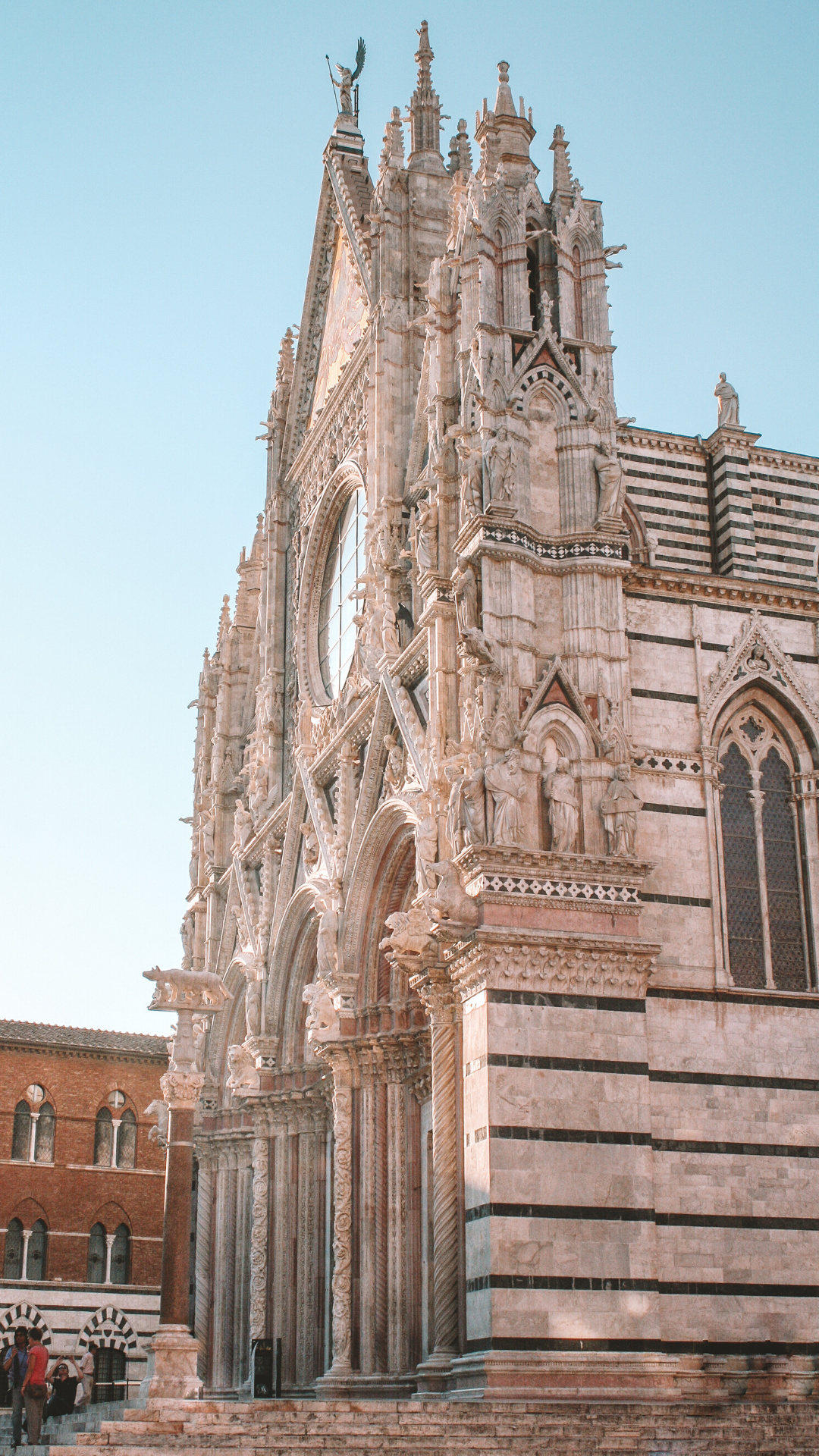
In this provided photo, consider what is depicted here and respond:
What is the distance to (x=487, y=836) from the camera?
16344 mm

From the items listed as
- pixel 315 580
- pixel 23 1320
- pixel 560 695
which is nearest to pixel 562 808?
pixel 560 695

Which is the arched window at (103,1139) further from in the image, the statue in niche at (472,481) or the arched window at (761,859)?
the statue in niche at (472,481)

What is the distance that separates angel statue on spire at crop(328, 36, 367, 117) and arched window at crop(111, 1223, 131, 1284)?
21.3 meters

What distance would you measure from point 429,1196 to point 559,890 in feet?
16.5

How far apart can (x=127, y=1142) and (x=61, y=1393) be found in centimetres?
1206

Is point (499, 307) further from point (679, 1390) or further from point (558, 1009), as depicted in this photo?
point (679, 1390)

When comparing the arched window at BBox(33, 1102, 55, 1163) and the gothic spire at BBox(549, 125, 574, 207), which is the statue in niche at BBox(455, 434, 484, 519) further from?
the arched window at BBox(33, 1102, 55, 1163)

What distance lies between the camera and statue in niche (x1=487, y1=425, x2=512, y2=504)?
58.5 ft

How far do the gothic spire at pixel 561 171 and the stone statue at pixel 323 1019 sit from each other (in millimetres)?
10113

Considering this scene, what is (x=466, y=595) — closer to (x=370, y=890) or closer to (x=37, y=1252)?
(x=370, y=890)

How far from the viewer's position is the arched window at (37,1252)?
31.9m

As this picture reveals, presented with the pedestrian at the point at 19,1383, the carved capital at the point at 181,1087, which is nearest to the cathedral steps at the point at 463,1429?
the pedestrian at the point at 19,1383

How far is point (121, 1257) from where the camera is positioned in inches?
1296

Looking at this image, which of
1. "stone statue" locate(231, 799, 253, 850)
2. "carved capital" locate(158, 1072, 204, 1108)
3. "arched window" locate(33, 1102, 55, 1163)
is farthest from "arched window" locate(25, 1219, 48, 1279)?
"carved capital" locate(158, 1072, 204, 1108)
